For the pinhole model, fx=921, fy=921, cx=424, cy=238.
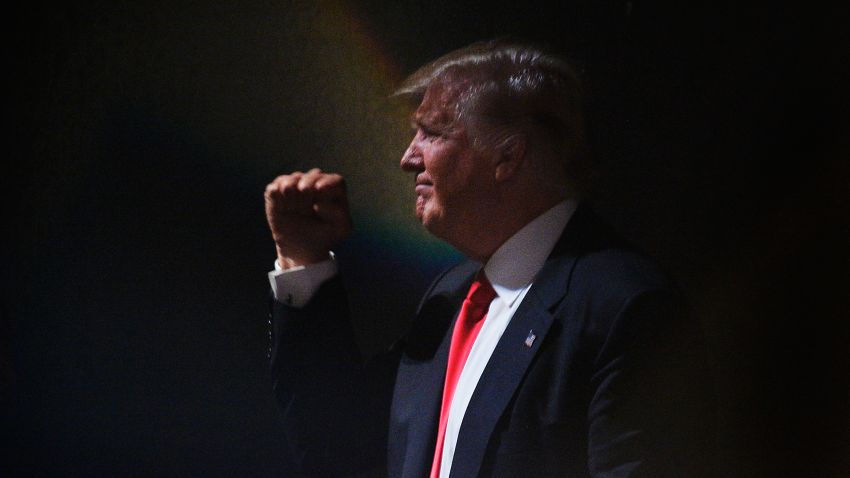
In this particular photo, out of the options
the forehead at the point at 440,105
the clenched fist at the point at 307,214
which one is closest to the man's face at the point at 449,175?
the forehead at the point at 440,105

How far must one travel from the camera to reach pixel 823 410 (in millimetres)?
1042

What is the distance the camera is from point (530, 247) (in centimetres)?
100

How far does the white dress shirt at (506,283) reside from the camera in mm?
986

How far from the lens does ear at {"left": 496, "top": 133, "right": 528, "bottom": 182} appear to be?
974 mm

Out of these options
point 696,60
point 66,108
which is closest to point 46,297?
point 66,108

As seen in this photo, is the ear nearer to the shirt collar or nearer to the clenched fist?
the shirt collar

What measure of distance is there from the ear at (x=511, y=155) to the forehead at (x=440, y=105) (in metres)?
0.06

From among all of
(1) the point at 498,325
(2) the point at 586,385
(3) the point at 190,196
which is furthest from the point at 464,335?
(3) the point at 190,196

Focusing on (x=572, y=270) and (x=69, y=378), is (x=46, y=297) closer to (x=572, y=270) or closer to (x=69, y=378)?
(x=69, y=378)

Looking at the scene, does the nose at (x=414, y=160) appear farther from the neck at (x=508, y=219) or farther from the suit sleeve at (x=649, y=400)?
the suit sleeve at (x=649, y=400)

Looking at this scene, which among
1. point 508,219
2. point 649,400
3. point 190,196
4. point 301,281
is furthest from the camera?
point 190,196

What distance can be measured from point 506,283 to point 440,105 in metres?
0.21

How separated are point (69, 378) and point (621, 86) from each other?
32.3 inches

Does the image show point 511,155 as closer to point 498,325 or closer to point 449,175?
point 449,175
